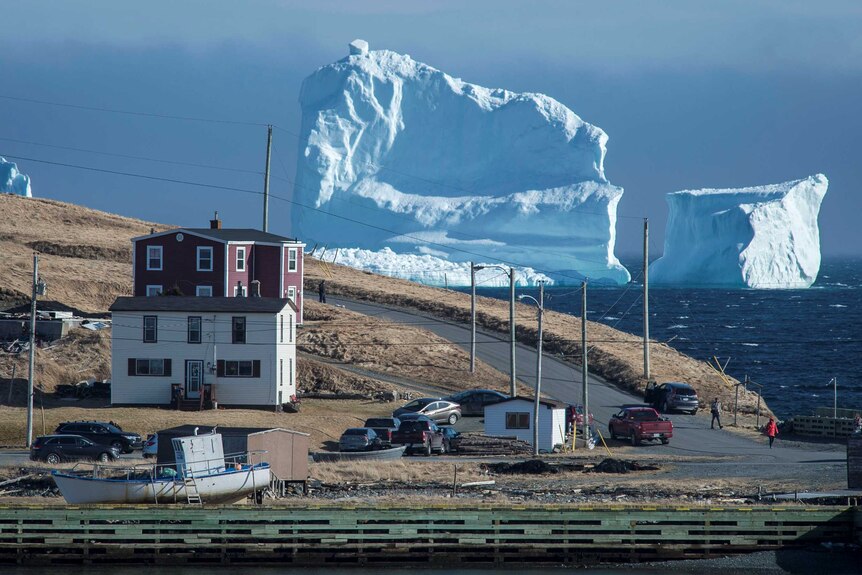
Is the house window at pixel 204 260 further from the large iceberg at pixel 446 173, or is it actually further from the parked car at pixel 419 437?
the large iceberg at pixel 446 173

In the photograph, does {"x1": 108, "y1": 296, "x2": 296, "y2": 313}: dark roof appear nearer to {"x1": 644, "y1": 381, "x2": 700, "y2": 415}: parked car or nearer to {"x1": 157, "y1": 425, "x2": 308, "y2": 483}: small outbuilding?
{"x1": 157, "y1": 425, "x2": 308, "y2": 483}: small outbuilding

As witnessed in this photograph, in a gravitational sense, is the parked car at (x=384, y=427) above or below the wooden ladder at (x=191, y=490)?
above

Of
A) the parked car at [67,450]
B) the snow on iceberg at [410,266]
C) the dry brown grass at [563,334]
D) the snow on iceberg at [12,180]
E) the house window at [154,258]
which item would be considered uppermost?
the snow on iceberg at [12,180]

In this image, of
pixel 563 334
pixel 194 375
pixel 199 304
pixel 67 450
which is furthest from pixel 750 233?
pixel 67 450

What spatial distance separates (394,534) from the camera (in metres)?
31.4

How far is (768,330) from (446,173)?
68728 millimetres

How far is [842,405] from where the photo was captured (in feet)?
234

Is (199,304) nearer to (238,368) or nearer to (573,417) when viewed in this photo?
(238,368)

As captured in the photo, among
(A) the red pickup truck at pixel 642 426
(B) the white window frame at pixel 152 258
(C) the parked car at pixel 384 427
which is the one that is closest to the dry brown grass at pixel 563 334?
(A) the red pickup truck at pixel 642 426

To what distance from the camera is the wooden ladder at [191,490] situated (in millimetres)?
32781

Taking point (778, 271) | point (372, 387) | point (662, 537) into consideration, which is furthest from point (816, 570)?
point (778, 271)

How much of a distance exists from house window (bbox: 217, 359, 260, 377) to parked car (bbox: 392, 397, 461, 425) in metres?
6.55

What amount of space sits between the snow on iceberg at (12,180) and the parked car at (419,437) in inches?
5311

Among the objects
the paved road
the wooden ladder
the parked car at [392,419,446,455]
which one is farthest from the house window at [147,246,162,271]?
the wooden ladder
